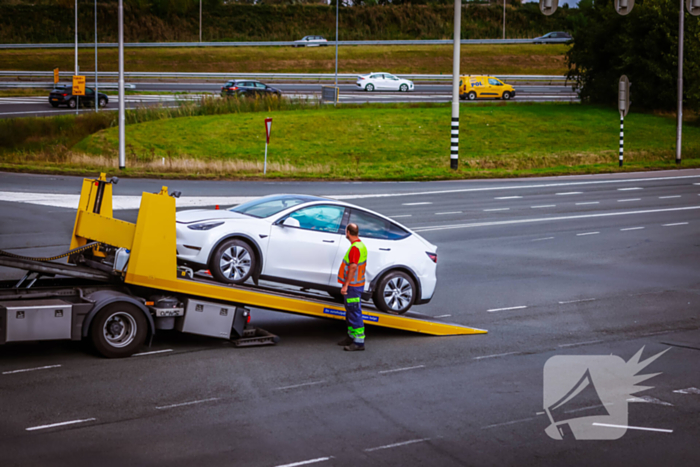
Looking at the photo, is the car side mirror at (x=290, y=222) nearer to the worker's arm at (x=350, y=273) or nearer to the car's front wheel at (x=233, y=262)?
the car's front wheel at (x=233, y=262)

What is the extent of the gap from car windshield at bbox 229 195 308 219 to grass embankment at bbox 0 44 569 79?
61556 mm

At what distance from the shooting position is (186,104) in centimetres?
4706

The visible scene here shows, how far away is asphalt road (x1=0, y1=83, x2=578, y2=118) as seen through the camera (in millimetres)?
49400

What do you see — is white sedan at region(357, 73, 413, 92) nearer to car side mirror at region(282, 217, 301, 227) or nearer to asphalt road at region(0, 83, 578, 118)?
asphalt road at region(0, 83, 578, 118)

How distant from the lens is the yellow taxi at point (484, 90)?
59281mm

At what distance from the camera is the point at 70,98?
51219 millimetres

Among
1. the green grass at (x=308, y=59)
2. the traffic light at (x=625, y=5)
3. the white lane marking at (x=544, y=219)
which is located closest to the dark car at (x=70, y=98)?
the green grass at (x=308, y=59)

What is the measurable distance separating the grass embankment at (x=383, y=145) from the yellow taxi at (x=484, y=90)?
297 inches

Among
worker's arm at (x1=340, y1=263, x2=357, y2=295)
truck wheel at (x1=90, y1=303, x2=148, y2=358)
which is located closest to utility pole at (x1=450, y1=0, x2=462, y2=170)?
worker's arm at (x1=340, y1=263, x2=357, y2=295)

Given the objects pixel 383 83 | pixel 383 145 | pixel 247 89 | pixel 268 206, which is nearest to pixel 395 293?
pixel 268 206

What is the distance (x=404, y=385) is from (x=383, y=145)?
109 feet

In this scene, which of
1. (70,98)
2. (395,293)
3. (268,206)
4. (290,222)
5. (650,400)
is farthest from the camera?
(70,98)

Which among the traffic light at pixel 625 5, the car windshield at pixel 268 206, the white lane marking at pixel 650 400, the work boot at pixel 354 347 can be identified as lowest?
the white lane marking at pixel 650 400

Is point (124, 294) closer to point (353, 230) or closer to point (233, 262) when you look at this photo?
point (233, 262)
